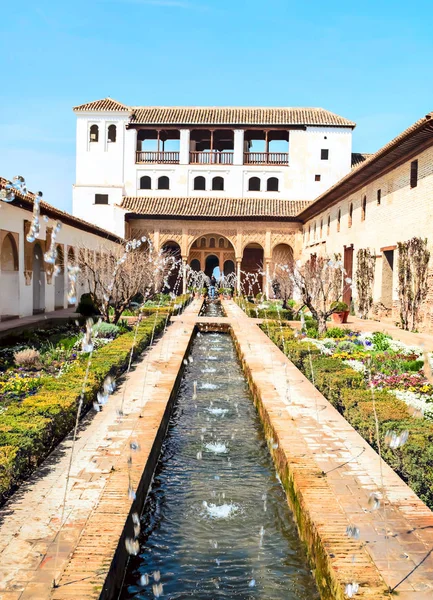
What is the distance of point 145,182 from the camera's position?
37.1m

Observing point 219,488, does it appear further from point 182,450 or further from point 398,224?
point 398,224

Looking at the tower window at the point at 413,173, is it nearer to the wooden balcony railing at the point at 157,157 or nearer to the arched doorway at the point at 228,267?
the wooden balcony railing at the point at 157,157

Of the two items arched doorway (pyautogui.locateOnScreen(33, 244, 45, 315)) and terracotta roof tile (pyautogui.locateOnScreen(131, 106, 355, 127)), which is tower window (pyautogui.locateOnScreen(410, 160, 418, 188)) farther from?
terracotta roof tile (pyautogui.locateOnScreen(131, 106, 355, 127))

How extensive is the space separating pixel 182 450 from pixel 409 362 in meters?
4.80

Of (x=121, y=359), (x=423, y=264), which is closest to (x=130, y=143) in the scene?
(x=423, y=264)

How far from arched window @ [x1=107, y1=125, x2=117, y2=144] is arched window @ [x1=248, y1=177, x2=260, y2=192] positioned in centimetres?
835

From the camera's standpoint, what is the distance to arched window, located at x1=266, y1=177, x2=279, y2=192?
36969 millimetres

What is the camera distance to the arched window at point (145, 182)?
37.0m

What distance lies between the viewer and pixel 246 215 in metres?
34.8

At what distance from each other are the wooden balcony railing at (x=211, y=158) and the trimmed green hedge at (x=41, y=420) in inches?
1145

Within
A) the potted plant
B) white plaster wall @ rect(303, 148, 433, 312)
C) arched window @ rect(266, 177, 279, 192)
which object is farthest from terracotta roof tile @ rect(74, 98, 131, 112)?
the potted plant

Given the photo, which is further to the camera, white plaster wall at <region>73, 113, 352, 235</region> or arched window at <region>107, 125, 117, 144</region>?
arched window at <region>107, 125, 117, 144</region>

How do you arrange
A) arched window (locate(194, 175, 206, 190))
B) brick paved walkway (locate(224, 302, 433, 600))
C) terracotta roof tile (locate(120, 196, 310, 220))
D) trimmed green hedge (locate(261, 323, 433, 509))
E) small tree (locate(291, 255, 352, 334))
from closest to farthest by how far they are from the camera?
1. brick paved walkway (locate(224, 302, 433, 600))
2. trimmed green hedge (locate(261, 323, 433, 509))
3. small tree (locate(291, 255, 352, 334))
4. terracotta roof tile (locate(120, 196, 310, 220))
5. arched window (locate(194, 175, 206, 190))

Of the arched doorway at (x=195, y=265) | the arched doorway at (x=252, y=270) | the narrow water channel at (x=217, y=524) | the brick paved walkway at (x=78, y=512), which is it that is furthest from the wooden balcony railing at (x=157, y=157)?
the brick paved walkway at (x=78, y=512)
